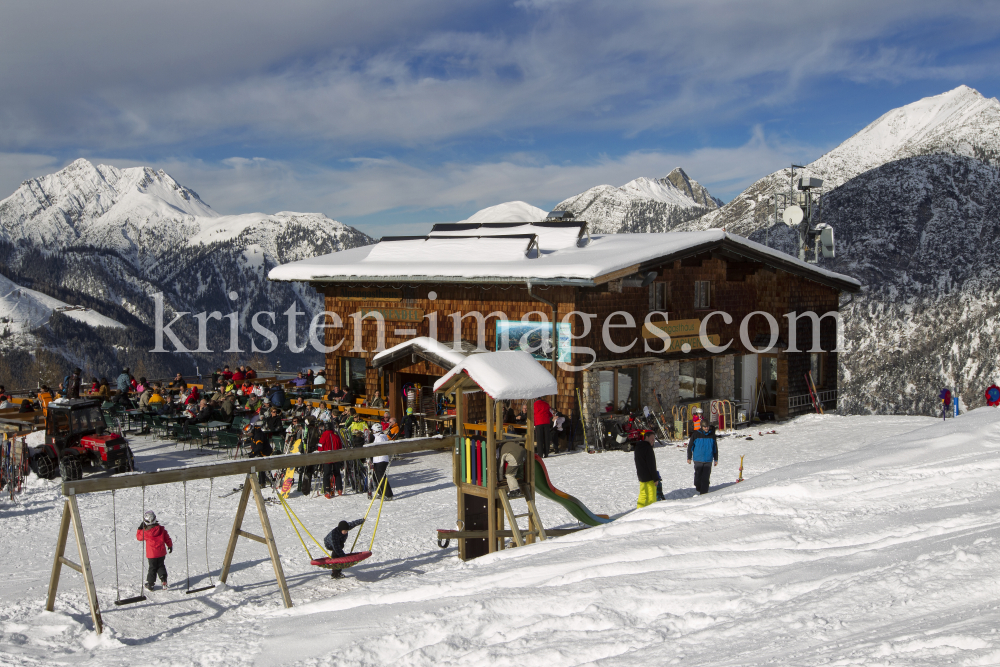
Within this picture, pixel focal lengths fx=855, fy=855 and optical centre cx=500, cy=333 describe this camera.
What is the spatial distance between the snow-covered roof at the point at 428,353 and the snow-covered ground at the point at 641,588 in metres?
5.24

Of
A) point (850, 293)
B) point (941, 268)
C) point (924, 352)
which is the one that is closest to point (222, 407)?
point (850, 293)

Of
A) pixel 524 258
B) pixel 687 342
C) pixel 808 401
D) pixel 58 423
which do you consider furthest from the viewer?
pixel 808 401

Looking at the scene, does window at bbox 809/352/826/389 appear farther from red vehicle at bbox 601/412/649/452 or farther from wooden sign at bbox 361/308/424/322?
wooden sign at bbox 361/308/424/322

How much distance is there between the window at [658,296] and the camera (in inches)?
866

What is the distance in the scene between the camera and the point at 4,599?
9.45m

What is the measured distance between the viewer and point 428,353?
742 inches

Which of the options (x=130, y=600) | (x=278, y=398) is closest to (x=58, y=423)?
(x=278, y=398)

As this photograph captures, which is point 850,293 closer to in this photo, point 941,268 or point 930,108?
point 941,268

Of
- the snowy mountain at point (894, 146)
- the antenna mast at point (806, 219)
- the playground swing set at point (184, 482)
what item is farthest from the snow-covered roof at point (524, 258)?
the snowy mountain at point (894, 146)

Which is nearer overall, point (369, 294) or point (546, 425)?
point (546, 425)

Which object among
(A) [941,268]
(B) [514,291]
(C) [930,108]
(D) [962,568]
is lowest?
(D) [962,568]

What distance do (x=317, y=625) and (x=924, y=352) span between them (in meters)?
89.7

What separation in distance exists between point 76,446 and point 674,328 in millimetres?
14194

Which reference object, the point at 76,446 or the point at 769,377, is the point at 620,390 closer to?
the point at 769,377
